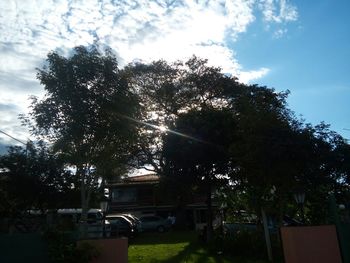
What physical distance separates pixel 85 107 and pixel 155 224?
23215mm

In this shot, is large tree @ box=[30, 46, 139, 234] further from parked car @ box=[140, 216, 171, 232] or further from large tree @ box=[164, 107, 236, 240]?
parked car @ box=[140, 216, 171, 232]

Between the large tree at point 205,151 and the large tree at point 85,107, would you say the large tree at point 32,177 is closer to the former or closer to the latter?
the large tree at point 205,151

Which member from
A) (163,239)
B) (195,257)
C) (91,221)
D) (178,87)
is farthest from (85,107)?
(178,87)

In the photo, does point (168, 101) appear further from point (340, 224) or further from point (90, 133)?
point (340, 224)

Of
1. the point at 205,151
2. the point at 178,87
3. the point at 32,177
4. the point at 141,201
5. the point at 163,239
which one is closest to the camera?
the point at 205,151

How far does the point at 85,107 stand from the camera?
15664mm

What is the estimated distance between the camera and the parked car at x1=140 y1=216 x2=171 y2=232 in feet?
120

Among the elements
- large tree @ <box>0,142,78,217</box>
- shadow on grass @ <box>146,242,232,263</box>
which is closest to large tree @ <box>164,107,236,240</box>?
shadow on grass @ <box>146,242,232,263</box>

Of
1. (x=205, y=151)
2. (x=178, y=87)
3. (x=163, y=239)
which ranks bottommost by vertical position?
(x=163, y=239)

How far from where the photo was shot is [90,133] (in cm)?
1595

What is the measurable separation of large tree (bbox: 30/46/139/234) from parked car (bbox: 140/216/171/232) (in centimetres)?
2080

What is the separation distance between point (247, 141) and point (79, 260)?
6.35 m

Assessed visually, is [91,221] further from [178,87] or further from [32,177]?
[178,87]

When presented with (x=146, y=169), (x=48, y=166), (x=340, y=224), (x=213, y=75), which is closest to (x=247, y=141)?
(x=340, y=224)
